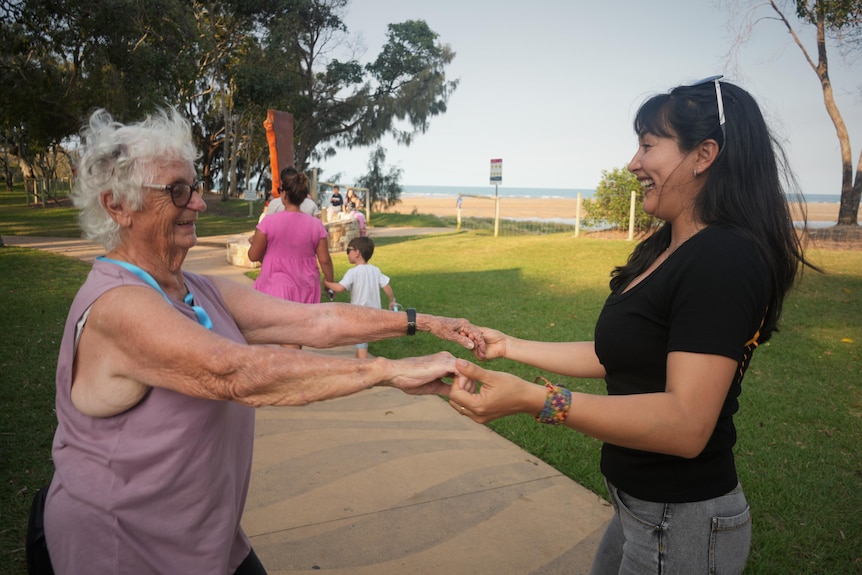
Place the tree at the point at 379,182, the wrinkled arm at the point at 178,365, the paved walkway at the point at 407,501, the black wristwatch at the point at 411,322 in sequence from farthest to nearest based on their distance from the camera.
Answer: the tree at the point at 379,182, the paved walkway at the point at 407,501, the black wristwatch at the point at 411,322, the wrinkled arm at the point at 178,365

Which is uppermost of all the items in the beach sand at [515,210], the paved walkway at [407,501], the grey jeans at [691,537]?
the grey jeans at [691,537]

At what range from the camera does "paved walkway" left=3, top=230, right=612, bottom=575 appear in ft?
11.4

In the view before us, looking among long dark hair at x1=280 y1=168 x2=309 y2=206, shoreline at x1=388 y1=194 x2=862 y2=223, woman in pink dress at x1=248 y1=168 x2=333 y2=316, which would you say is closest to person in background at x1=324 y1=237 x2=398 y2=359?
woman in pink dress at x1=248 y1=168 x2=333 y2=316

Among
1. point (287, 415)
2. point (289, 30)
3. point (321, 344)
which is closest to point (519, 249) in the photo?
point (287, 415)

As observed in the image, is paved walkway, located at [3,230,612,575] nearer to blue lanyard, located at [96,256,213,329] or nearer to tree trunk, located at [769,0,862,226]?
blue lanyard, located at [96,256,213,329]

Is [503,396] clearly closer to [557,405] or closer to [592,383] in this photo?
[557,405]

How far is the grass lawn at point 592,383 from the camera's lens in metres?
3.88

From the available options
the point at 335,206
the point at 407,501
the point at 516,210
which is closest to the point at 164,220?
the point at 407,501

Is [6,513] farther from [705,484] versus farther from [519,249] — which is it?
[519,249]

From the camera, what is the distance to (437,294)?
11453mm

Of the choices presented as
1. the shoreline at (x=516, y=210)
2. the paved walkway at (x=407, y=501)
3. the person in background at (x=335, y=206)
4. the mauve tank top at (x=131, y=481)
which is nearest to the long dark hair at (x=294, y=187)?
the paved walkway at (x=407, y=501)

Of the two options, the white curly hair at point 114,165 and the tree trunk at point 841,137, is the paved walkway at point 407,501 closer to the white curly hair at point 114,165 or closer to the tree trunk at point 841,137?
the white curly hair at point 114,165

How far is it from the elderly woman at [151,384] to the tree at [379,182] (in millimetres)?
36501

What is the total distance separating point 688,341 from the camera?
1.71 m
